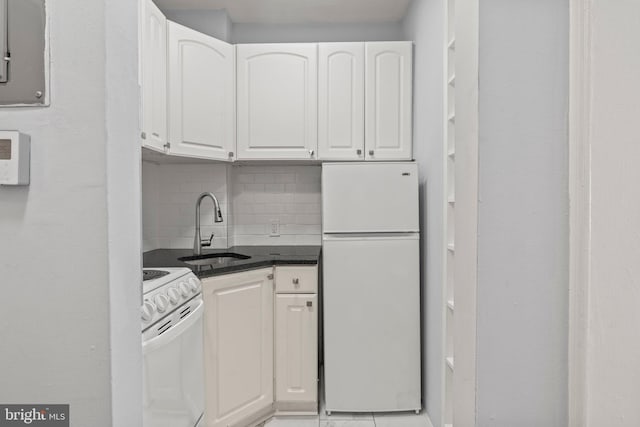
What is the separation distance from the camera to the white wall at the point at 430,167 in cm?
237

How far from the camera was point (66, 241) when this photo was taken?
784 mm

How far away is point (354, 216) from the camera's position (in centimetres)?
266

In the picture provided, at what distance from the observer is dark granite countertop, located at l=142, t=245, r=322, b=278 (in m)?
2.35

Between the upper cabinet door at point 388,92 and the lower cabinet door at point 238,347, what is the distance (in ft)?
3.96

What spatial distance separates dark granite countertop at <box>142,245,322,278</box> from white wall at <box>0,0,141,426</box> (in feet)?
4.74

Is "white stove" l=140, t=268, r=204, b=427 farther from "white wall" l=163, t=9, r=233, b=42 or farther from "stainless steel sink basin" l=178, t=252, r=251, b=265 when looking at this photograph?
"white wall" l=163, t=9, r=233, b=42

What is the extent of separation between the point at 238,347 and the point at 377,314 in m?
0.83

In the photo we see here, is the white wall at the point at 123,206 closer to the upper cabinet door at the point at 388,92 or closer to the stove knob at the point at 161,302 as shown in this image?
the stove knob at the point at 161,302

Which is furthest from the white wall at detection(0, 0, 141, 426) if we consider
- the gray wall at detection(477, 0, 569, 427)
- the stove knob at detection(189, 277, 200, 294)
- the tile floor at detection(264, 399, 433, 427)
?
the tile floor at detection(264, 399, 433, 427)

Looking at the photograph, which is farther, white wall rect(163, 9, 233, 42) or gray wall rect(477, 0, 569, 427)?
white wall rect(163, 9, 233, 42)

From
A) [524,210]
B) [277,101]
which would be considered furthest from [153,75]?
[524,210]
